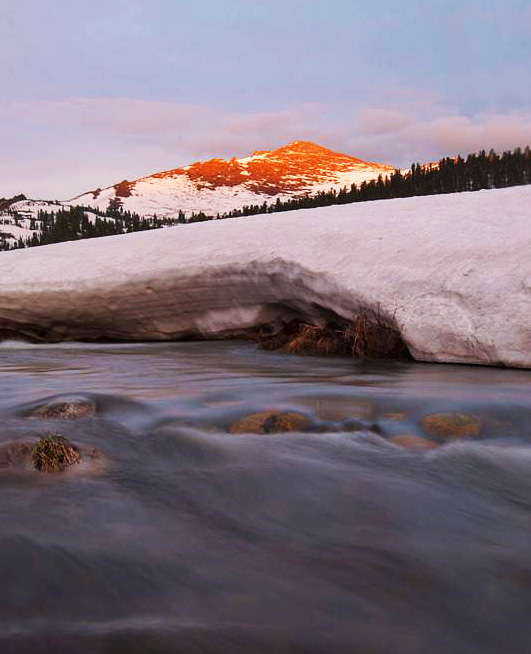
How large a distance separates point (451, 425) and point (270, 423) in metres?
1.00

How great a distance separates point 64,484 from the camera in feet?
8.52

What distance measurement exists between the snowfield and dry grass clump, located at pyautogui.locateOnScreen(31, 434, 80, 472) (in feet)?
11.4

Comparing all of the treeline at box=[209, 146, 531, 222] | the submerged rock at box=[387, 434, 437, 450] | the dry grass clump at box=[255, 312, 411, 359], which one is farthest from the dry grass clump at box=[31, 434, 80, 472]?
the treeline at box=[209, 146, 531, 222]

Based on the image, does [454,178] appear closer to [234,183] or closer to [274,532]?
[274,532]

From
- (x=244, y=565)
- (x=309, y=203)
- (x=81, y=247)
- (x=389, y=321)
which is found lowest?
(x=244, y=565)

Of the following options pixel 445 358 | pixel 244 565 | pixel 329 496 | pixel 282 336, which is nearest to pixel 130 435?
pixel 329 496

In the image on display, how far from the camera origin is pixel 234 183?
160 m

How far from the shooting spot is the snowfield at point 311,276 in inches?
209

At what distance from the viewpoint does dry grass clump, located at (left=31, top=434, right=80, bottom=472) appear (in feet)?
9.12

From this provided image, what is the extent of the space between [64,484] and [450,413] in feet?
7.06

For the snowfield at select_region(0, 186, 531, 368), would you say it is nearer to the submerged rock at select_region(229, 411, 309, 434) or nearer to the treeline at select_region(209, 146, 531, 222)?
the submerged rock at select_region(229, 411, 309, 434)

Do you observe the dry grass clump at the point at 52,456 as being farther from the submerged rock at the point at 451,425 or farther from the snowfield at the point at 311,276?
the snowfield at the point at 311,276

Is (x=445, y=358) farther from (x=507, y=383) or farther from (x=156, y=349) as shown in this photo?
(x=156, y=349)

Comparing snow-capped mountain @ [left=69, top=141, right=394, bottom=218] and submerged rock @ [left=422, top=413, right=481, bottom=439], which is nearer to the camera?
submerged rock @ [left=422, top=413, right=481, bottom=439]
